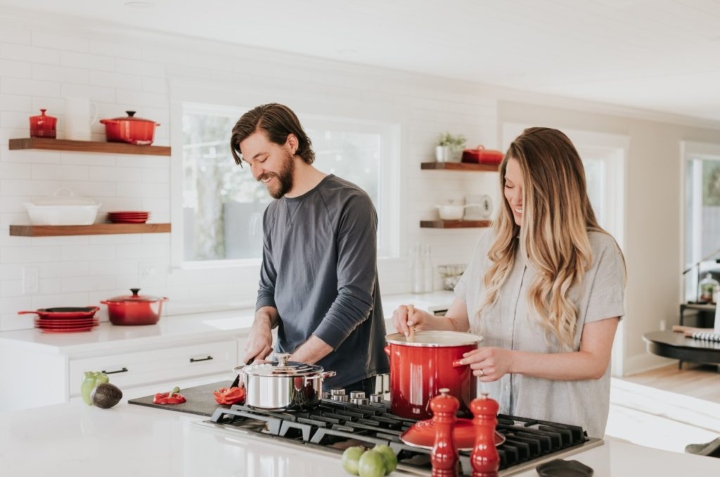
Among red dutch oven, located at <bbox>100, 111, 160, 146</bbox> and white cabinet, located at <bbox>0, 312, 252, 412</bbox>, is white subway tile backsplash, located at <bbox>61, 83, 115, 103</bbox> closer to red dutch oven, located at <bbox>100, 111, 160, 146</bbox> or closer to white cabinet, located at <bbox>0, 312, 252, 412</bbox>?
red dutch oven, located at <bbox>100, 111, 160, 146</bbox>

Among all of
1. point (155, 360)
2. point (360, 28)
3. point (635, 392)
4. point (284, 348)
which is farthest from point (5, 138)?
point (635, 392)

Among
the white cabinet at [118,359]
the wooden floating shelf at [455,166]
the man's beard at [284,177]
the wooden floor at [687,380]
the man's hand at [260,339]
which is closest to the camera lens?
the man's hand at [260,339]

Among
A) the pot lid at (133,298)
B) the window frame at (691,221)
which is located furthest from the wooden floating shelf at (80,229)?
the window frame at (691,221)

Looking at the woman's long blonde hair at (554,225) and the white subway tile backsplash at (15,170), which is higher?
the white subway tile backsplash at (15,170)

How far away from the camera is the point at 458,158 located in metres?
6.14

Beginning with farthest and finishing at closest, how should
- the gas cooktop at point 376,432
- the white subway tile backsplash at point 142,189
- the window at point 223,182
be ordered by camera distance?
the window at point 223,182
the white subway tile backsplash at point 142,189
the gas cooktop at point 376,432

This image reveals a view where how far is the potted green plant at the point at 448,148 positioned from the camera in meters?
6.02

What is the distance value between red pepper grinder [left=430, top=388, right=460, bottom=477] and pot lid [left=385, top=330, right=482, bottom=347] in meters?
0.38

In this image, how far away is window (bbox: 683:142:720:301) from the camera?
9347mm

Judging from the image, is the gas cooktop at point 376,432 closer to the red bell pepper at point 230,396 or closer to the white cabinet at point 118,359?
the red bell pepper at point 230,396

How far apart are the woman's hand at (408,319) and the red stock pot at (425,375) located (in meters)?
0.14

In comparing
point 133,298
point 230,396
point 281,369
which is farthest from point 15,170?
point 281,369

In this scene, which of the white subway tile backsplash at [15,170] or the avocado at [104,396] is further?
the white subway tile backsplash at [15,170]

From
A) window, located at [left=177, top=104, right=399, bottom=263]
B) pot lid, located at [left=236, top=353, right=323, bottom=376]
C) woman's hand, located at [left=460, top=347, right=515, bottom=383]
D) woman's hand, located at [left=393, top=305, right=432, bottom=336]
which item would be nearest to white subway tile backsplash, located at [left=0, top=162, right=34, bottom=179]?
window, located at [left=177, top=104, right=399, bottom=263]
